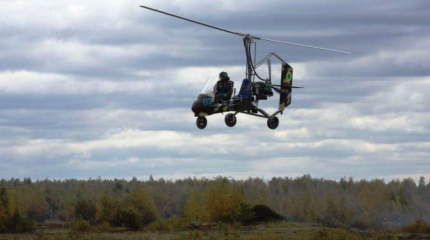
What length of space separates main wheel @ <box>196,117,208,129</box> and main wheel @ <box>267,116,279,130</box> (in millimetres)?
3809

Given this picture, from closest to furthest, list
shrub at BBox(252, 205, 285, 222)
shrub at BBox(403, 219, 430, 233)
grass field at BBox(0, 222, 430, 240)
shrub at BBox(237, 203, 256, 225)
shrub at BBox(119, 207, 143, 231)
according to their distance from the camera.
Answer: grass field at BBox(0, 222, 430, 240) → shrub at BBox(403, 219, 430, 233) → shrub at BBox(119, 207, 143, 231) → shrub at BBox(237, 203, 256, 225) → shrub at BBox(252, 205, 285, 222)

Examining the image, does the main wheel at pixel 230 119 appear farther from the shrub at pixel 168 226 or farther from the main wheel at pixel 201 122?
the shrub at pixel 168 226

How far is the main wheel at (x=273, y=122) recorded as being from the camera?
55734 millimetres

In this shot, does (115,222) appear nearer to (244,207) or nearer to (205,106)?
(244,207)

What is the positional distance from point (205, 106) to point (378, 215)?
115 metres

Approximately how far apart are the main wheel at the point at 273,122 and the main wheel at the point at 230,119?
1.98m

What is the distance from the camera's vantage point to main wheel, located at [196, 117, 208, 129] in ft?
186

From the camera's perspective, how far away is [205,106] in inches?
→ 2231

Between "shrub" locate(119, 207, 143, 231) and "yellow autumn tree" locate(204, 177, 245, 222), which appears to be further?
"yellow autumn tree" locate(204, 177, 245, 222)

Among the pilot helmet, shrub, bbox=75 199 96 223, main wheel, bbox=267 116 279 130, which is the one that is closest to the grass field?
main wheel, bbox=267 116 279 130

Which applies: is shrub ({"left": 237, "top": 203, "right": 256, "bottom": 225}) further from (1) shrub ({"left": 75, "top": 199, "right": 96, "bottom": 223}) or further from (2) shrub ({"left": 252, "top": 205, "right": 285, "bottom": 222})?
(1) shrub ({"left": 75, "top": 199, "right": 96, "bottom": 223})

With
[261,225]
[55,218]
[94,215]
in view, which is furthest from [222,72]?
[55,218]

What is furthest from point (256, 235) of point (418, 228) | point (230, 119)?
point (418, 228)

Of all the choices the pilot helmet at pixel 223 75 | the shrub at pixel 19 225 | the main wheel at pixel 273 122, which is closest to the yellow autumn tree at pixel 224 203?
the shrub at pixel 19 225
